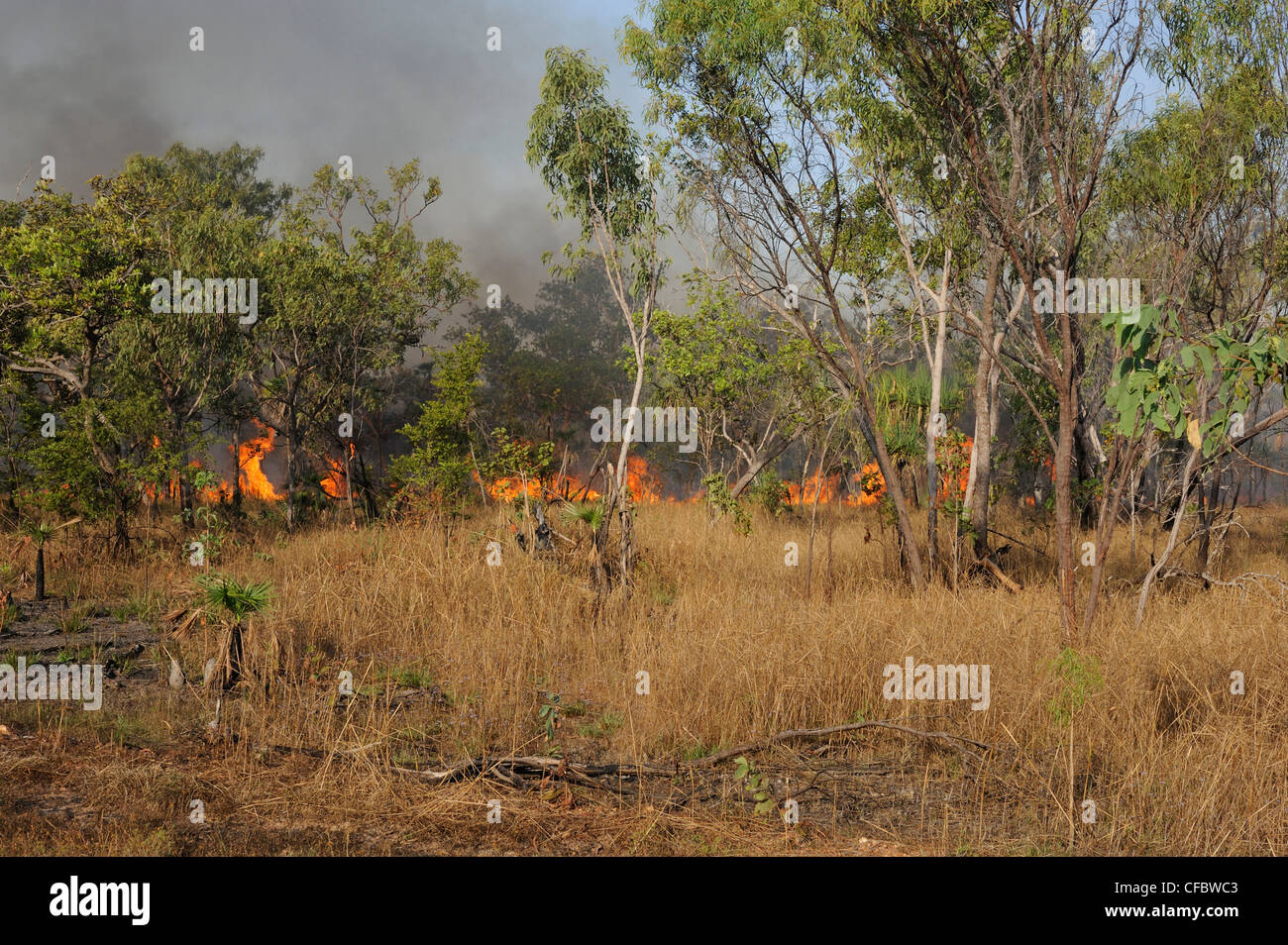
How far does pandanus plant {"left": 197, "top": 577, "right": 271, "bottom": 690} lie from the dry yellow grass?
0.25m

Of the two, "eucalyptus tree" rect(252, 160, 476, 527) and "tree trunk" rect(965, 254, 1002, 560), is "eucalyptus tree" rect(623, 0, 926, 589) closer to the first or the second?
"tree trunk" rect(965, 254, 1002, 560)

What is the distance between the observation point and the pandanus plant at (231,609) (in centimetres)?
715

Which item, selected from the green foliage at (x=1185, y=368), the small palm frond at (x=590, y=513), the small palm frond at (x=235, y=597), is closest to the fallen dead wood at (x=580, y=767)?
the small palm frond at (x=235, y=597)

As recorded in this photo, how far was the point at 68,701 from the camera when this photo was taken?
24.3 ft

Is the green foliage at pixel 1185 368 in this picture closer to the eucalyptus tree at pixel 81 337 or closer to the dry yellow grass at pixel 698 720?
the dry yellow grass at pixel 698 720

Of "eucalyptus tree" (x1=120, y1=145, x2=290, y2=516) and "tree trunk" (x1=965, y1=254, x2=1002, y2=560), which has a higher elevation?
"eucalyptus tree" (x1=120, y1=145, x2=290, y2=516)

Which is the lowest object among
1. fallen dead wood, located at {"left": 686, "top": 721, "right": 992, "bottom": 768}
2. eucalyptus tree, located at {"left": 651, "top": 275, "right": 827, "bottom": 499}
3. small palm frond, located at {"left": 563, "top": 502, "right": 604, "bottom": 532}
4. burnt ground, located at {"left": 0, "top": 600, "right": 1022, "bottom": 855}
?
burnt ground, located at {"left": 0, "top": 600, "right": 1022, "bottom": 855}

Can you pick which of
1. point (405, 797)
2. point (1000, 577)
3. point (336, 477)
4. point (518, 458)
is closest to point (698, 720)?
point (405, 797)

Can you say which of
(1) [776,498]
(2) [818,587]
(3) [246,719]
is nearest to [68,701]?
(3) [246,719]

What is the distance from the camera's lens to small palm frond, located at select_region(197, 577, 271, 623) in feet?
23.4

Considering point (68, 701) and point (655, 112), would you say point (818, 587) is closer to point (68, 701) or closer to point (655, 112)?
point (655, 112)

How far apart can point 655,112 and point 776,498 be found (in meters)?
11.4

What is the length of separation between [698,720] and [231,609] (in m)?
3.81

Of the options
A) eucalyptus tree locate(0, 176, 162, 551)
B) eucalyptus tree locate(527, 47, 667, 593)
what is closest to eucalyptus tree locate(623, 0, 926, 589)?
eucalyptus tree locate(527, 47, 667, 593)
